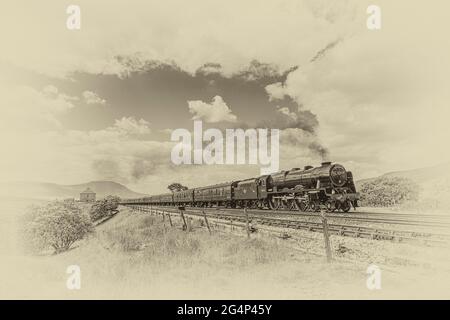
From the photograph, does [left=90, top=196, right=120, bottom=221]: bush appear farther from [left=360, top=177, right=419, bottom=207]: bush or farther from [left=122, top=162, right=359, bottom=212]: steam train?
[left=360, top=177, right=419, bottom=207]: bush

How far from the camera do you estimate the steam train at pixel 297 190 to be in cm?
2277

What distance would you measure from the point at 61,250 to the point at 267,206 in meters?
16.9

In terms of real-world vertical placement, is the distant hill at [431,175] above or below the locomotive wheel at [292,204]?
above

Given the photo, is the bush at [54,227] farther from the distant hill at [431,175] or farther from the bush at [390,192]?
the distant hill at [431,175]

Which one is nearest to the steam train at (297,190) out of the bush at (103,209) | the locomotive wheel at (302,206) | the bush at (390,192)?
the locomotive wheel at (302,206)

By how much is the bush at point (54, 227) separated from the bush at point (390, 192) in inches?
1048

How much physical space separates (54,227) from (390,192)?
95.0 feet

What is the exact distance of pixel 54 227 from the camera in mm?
22219

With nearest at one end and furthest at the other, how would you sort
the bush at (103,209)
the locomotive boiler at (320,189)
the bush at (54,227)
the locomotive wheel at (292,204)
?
the bush at (54,227), the locomotive boiler at (320,189), the locomotive wheel at (292,204), the bush at (103,209)

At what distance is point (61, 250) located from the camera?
72.7 feet

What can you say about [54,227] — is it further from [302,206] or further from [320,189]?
[320,189]

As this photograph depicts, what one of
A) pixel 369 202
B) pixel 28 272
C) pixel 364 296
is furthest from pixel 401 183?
pixel 28 272

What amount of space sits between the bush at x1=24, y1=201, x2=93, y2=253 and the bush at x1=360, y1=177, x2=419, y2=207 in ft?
87.3
